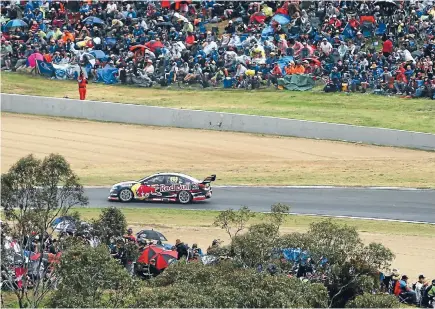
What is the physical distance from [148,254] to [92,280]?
7108 mm

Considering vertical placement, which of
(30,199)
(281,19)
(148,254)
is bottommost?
(148,254)

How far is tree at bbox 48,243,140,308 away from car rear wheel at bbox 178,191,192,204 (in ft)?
49.5

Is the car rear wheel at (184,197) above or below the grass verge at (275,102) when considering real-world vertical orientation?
below

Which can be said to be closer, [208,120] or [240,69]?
[208,120]

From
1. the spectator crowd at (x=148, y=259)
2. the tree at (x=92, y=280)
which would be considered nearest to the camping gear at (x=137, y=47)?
the spectator crowd at (x=148, y=259)

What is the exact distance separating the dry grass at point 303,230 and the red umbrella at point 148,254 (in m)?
3.59

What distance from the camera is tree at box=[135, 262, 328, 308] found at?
15106 mm

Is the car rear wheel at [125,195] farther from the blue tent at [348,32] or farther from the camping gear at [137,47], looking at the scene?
the blue tent at [348,32]

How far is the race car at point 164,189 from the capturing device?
3195 cm

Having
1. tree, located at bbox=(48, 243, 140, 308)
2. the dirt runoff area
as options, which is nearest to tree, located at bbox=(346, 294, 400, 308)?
tree, located at bbox=(48, 243, 140, 308)

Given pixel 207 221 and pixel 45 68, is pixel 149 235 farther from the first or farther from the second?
pixel 45 68

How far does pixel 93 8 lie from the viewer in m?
52.2

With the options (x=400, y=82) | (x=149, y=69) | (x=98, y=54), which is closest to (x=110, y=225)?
(x=400, y=82)

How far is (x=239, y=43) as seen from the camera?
4688 centimetres
